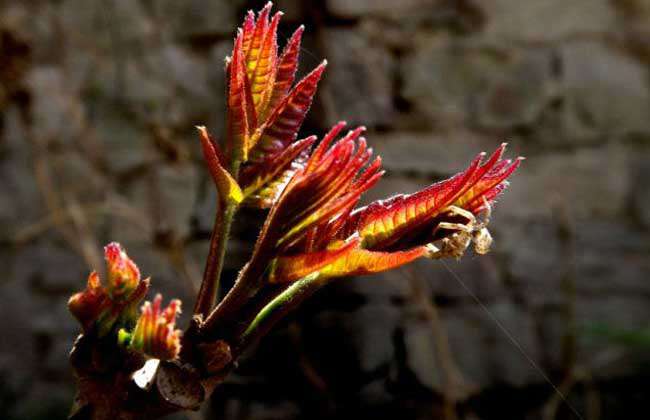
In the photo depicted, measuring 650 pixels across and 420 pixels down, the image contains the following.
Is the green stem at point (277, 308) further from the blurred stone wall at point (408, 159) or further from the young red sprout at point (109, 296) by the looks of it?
the blurred stone wall at point (408, 159)

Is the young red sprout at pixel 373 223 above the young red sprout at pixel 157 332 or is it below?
above

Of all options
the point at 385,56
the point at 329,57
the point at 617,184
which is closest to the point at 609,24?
the point at 617,184

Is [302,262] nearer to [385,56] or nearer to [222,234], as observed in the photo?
[222,234]

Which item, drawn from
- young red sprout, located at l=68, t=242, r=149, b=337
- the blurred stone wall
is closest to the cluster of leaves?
young red sprout, located at l=68, t=242, r=149, b=337

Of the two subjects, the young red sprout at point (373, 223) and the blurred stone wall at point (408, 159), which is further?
the blurred stone wall at point (408, 159)

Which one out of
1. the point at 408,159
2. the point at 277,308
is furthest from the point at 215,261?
the point at 408,159

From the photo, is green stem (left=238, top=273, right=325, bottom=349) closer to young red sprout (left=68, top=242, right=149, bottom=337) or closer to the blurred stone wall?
young red sprout (left=68, top=242, right=149, bottom=337)

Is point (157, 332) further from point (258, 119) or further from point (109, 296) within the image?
point (258, 119)

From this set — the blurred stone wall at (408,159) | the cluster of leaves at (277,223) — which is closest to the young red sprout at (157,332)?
the cluster of leaves at (277,223)

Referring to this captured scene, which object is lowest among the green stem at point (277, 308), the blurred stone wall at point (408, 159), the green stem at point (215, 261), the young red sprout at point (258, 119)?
the blurred stone wall at point (408, 159)
